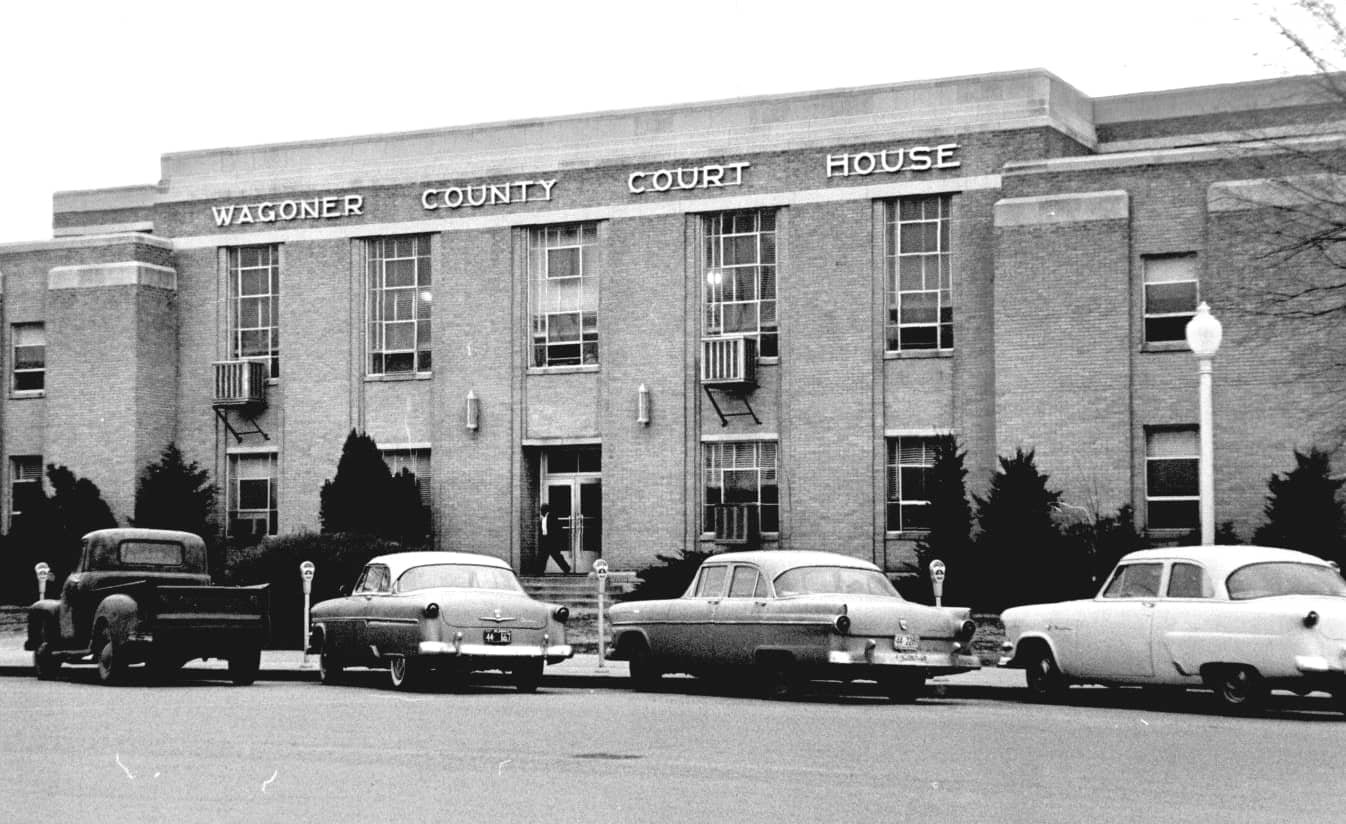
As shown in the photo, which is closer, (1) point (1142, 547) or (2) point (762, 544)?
(1) point (1142, 547)

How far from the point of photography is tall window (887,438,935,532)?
3481 centimetres

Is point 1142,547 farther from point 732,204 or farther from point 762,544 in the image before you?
point 732,204

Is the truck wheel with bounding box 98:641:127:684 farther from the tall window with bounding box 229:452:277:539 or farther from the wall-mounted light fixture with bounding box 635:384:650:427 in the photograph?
the tall window with bounding box 229:452:277:539

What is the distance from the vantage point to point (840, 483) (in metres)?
35.3

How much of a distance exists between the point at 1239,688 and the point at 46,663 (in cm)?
1388

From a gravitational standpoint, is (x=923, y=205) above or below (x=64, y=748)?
above

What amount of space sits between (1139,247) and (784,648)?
50.1 ft


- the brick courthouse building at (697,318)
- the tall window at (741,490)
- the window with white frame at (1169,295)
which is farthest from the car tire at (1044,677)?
the tall window at (741,490)

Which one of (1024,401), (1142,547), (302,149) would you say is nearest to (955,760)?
(1142,547)

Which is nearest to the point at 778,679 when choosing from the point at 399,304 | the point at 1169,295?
the point at 1169,295

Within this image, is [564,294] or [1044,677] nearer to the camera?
[1044,677]

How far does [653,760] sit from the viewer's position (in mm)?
13188

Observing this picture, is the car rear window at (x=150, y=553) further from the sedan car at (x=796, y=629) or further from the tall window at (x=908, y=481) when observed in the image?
the tall window at (x=908, y=481)

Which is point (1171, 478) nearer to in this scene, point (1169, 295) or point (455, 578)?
point (1169, 295)
